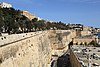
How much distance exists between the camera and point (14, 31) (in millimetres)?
26969

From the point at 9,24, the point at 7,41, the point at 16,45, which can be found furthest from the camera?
the point at 9,24

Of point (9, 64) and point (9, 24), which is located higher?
point (9, 24)

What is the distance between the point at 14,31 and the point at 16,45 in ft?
44.5

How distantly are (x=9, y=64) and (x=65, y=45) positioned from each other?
3527 cm

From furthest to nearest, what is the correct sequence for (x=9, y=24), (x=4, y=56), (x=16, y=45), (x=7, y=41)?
(x=9, y=24)
(x=16, y=45)
(x=7, y=41)
(x=4, y=56)

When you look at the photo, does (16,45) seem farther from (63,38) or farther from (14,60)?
(63,38)

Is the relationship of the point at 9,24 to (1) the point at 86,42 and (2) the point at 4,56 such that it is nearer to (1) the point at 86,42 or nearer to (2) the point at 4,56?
(2) the point at 4,56

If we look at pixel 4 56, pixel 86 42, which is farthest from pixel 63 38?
pixel 4 56

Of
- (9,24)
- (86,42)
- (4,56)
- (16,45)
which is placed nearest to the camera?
(4,56)

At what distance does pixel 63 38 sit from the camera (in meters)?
46.7

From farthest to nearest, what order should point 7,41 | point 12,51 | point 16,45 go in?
1. point 16,45
2. point 12,51
3. point 7,41

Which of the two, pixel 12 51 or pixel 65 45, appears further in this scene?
pixel 65 45

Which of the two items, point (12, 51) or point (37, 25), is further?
point (37, 25)

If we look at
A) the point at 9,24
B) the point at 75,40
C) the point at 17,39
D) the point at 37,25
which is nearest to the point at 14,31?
the point at 9,24
